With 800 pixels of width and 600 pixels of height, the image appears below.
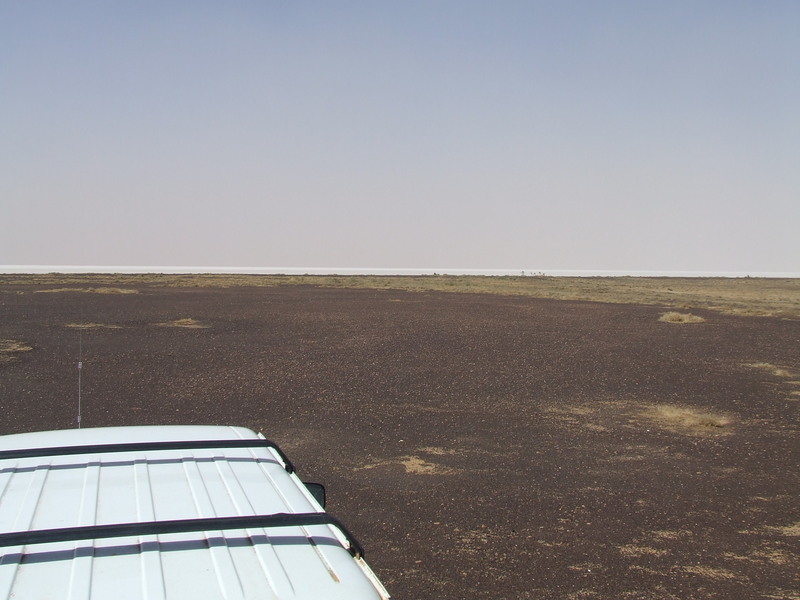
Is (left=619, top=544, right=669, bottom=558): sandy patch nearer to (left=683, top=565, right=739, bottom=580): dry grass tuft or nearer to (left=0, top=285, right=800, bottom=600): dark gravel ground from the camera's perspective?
(left=0, top=285, right=800, bottom=600): dark gravel ground

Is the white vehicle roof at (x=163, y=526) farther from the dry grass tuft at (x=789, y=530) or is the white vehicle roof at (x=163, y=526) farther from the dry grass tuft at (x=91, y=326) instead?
the dry grass tuft at (x=91, y=326)

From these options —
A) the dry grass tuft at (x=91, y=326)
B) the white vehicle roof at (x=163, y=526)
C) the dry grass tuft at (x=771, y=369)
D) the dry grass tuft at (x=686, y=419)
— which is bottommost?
the dry grass tuft at (x=686, y=419)

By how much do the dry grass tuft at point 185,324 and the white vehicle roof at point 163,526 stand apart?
23055 millimetres

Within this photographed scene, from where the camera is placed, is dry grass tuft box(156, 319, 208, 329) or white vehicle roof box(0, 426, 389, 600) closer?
white vehicle roof box(0, 426, 389, 600)

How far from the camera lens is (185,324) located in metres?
26.4

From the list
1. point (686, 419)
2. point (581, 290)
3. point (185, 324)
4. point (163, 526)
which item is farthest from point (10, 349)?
point (581, 290)

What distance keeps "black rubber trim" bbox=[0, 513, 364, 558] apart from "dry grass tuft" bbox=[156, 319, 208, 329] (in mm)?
23805

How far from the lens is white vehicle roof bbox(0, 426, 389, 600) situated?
6.74 feet

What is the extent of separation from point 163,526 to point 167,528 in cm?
1

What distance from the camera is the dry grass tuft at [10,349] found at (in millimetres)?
17625

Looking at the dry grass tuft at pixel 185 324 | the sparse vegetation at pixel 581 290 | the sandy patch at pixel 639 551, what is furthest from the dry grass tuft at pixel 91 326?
the sparse vegetation at pixel 581 290

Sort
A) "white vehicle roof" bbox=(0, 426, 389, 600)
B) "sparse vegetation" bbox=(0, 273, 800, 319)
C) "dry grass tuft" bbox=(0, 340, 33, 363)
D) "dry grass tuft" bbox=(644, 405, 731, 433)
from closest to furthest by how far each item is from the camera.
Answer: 1. "white vehicle roof" bbox=(0, 426, 389, 600)
2. "dry grass tuft" bbox=(644, 405, 731, 433)
3. "dry grass tuft" bbox=(0, 340, 33, 363)
4. "sparse vegetation" bbox=(0, 273, 800, 319)

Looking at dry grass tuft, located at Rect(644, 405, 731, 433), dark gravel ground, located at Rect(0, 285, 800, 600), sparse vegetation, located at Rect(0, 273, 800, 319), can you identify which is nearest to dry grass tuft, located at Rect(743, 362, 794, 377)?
dark gravel ground, located at Rect(0, 285, 800, 600)

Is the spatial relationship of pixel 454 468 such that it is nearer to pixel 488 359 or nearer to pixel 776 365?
pixel 488 359
